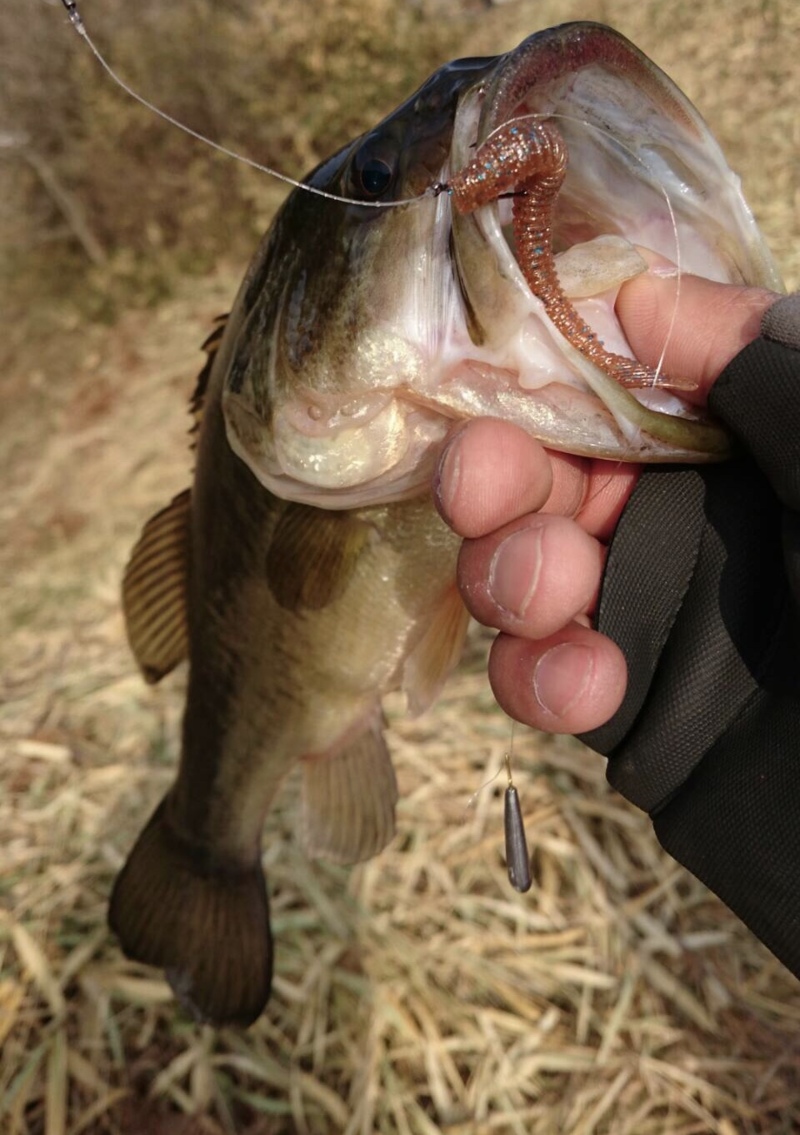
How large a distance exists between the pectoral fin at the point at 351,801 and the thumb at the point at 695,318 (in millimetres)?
1179

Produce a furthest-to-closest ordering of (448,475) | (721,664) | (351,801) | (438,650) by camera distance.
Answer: (351,801)
(438,650)
(721,664)
(448,475)

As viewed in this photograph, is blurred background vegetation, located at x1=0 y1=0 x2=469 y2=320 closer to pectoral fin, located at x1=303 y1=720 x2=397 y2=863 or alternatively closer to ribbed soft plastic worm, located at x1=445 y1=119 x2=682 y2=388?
pectoral fin, located at x1=303 y1=720 x2=397 y2=863

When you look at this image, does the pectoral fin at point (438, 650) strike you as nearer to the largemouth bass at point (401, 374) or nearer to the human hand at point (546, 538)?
the largemouth bass at point (401, 374)

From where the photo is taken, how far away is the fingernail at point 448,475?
1.36m

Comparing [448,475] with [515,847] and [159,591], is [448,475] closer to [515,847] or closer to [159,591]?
[515,847]

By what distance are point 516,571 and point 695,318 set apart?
47 cm

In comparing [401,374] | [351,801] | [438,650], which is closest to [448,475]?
[401,374]

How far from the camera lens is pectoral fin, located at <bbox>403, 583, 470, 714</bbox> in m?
1.91

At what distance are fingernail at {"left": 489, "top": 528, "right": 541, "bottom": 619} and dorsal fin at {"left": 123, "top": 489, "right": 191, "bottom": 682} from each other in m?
1.02

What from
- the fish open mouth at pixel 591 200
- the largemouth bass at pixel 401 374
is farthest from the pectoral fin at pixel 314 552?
the fish open mouth at pixel 591 200

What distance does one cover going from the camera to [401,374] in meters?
1.39

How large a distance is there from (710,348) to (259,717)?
1322mm

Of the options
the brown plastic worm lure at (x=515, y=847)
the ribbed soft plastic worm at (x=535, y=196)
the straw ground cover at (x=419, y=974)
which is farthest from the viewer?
the straw ground cover at (x=419, y=974)

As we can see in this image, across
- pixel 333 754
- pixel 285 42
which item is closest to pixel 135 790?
pixel 333 754
